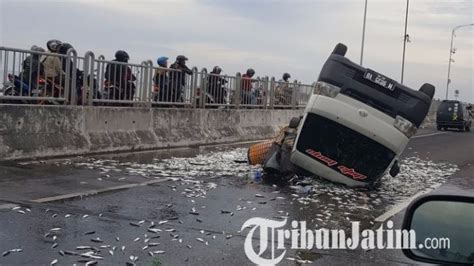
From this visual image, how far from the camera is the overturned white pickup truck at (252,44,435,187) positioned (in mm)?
9195

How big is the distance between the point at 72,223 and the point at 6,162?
13.3 feet

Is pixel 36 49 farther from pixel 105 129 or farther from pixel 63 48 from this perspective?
pixel 105 129

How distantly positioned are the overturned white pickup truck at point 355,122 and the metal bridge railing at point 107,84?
15.5 ft

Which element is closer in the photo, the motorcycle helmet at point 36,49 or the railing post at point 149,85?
the motorcycle helmet at point 36,49

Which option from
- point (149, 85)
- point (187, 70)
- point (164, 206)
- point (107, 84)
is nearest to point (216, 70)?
point (187, 70)

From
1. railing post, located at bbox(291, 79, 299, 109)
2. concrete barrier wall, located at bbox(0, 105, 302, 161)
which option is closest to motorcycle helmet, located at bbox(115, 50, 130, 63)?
concrete barrier wall, located at bbox(0, 105, 302, 161)

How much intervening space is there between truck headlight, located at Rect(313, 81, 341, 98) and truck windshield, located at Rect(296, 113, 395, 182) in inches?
14.8

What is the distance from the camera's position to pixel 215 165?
11.3 metres

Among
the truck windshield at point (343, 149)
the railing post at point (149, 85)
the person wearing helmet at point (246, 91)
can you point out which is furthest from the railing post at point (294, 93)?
the truck windshield at point (343, 149)

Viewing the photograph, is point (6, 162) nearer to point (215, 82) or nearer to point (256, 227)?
point (256, 227)

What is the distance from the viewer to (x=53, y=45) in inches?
490

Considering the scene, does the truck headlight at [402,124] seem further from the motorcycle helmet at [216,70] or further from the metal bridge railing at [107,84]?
the motorcycle helmet at [216,70]

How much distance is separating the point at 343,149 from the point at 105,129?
5087 mm

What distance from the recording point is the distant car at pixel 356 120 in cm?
920
